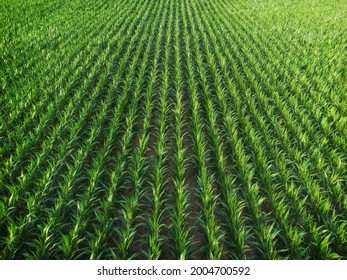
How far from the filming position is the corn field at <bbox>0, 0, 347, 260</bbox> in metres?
3.41

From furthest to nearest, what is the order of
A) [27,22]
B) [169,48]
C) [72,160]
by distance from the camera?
[27,22], [169,48], [72,160]

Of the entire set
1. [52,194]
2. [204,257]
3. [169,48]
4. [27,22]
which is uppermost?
[27,22]

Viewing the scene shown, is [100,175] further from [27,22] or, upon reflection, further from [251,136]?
[27,22]

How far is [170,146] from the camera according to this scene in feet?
17.2

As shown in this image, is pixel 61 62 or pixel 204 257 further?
pixel 61 62

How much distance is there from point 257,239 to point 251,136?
2.00 meters

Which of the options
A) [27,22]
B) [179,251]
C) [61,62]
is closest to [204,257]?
[179,251]

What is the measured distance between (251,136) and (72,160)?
3.08m

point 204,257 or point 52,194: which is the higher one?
point 52,194

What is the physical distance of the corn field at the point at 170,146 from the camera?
11.2ft

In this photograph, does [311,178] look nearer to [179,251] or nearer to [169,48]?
[179,251]

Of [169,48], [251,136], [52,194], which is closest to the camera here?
[52,194]

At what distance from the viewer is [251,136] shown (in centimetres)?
507

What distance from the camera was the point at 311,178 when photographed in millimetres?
4254
